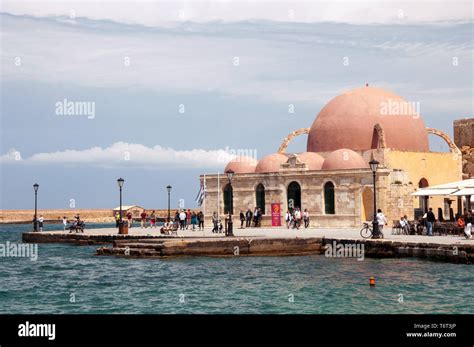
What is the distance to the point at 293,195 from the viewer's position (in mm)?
42312

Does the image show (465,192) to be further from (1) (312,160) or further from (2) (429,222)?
(1) (312,160)

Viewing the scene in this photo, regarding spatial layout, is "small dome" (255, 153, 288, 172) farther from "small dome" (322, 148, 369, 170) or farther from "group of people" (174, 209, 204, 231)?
"group of people" (174, 209, 204, 231)

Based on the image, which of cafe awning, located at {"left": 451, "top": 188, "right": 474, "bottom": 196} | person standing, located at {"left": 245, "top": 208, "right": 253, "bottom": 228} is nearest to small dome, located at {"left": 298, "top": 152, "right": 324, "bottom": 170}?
person standing, located at {"left": 245, "top": 208, "right": 253, "bottom": 228}

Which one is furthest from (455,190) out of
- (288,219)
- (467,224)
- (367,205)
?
(288,219)

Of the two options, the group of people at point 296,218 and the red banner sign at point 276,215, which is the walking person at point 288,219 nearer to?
the group of people at point 296,218

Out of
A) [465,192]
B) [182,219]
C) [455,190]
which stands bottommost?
[182,219]

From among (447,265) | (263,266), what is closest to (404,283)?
(447,265)

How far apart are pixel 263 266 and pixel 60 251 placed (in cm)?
1299

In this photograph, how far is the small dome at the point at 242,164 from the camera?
45.8m

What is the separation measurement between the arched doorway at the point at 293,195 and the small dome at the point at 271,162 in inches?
63.2

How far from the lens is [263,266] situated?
26.2 meters

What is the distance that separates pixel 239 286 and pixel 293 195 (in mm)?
21269
